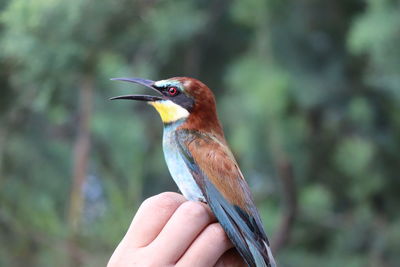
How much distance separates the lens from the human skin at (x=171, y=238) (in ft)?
5.21

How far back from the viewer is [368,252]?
14.4 ft

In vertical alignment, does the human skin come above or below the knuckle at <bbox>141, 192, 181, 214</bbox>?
below

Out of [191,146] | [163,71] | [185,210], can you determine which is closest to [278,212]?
[163,71]

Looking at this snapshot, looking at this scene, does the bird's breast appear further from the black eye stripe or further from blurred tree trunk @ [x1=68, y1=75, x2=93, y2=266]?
blurred tree trunk @ [x1=68, y1=75, x2=93, y2=266]

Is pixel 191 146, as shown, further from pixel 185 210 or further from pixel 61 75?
pixel 61 75

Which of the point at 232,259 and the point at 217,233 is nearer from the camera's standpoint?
the point at 217,233

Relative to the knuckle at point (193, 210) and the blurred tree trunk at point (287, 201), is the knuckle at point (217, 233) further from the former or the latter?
the blurred tree trunk at point (287, 201)

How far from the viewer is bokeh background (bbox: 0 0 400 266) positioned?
2.80 metres

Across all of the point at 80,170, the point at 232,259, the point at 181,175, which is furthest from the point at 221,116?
the point at 232,259

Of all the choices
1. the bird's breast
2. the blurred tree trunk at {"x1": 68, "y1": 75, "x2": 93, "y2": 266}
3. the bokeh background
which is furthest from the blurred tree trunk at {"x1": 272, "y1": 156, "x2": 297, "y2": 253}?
the bird's breast

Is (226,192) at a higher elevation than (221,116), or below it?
higher

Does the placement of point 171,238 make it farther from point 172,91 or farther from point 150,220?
point 172,91

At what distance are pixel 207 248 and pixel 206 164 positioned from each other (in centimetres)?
50

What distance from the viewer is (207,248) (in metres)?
1.65
